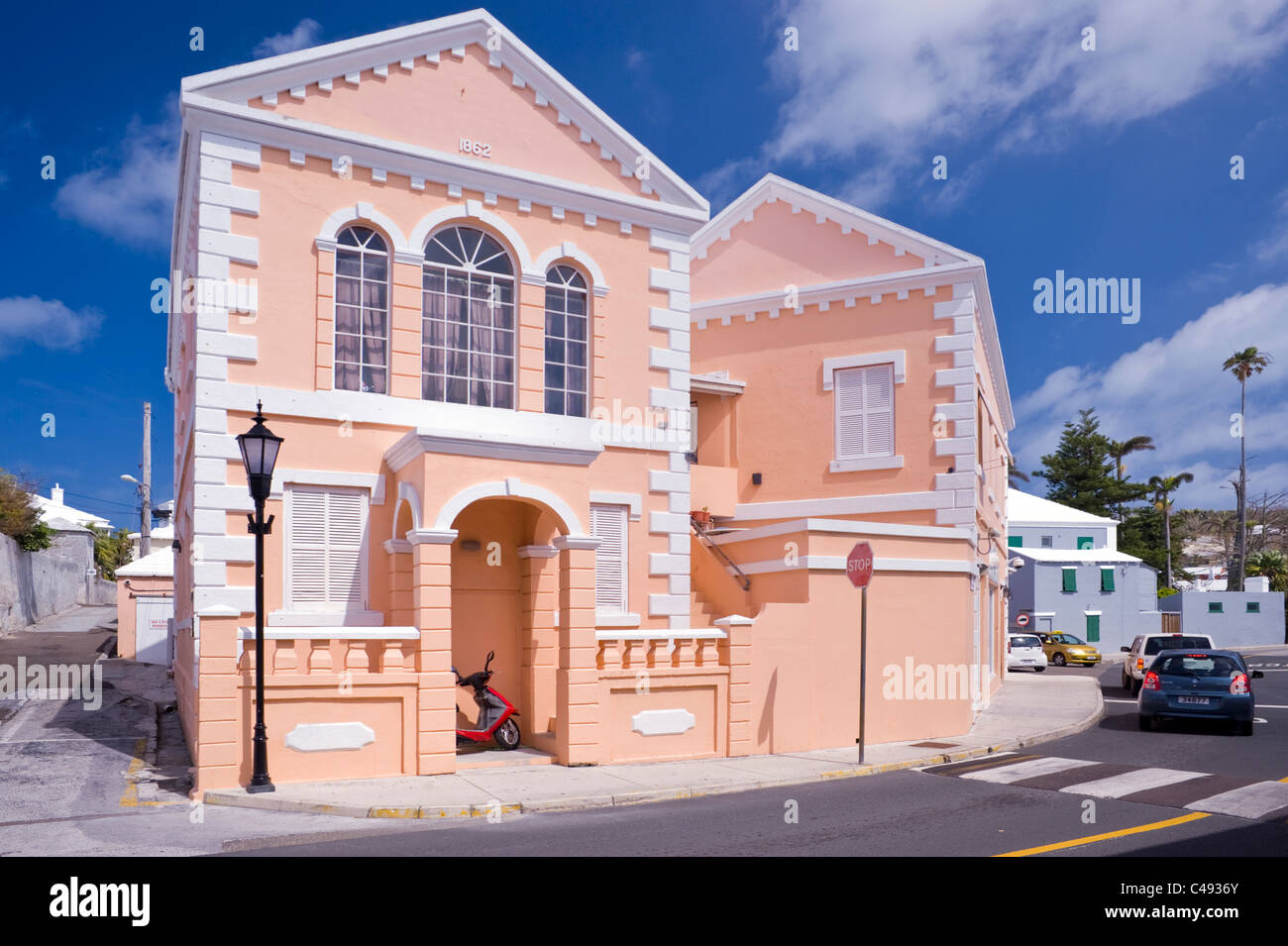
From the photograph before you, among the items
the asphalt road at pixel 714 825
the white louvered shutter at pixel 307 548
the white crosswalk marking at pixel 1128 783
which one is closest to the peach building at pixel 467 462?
the white louvered shutter at pixel 307 548

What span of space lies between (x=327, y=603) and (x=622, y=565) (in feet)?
14.4

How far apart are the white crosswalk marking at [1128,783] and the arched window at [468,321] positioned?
9.02 m

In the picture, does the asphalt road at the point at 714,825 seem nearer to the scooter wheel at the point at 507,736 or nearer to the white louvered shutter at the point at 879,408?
the scooter wheel at the point at 507,736

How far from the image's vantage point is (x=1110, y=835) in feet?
31.1

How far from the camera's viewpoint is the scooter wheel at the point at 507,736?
1412cm

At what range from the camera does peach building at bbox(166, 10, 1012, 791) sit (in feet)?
42.0

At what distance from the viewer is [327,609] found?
Answer: 13.8 metres

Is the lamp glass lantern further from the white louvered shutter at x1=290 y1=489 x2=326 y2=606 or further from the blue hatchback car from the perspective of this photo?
the blue hatchback car

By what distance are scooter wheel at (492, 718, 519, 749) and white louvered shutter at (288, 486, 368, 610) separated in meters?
2.45

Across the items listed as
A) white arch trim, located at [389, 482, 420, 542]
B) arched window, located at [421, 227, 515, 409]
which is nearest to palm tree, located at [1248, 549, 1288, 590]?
arched window, located at [421, 227, 515, 409]

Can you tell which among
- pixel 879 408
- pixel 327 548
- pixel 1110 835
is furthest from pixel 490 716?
pixel 879 408
